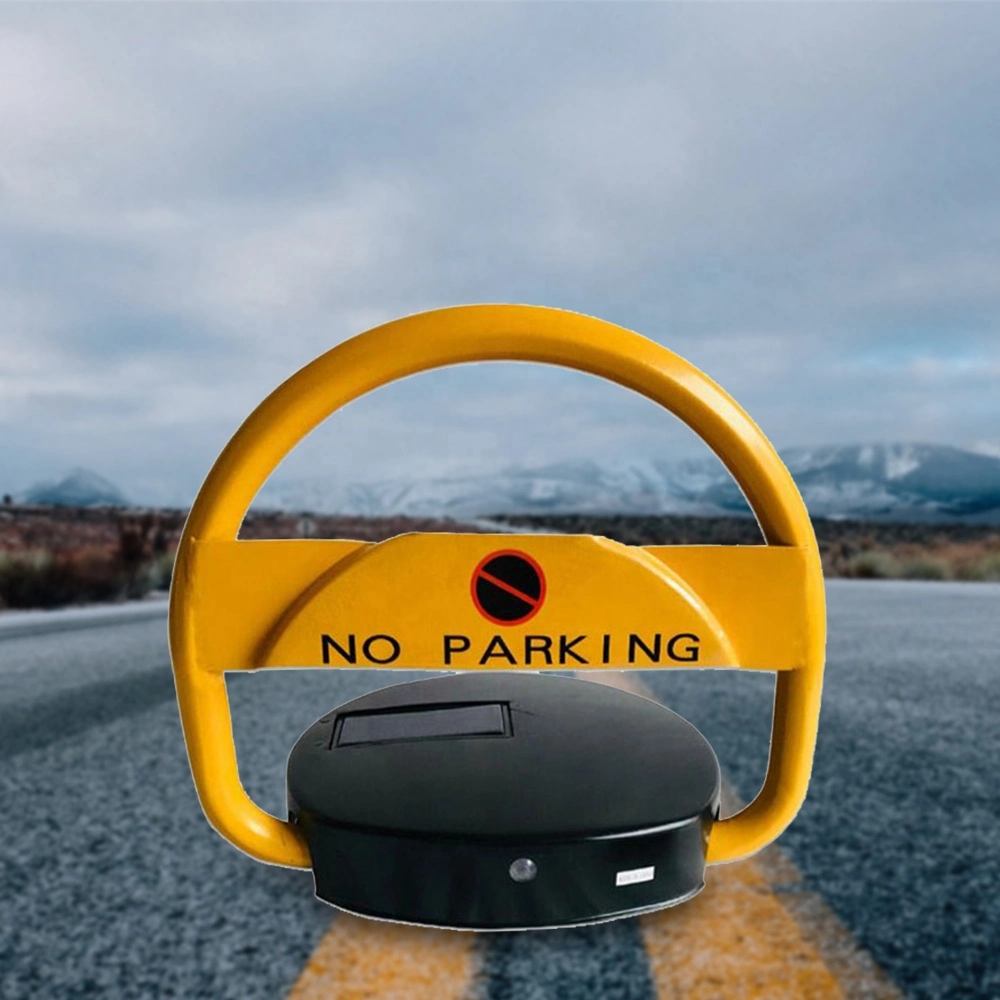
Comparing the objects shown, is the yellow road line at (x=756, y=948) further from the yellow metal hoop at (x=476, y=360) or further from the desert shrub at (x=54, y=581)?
the desert shrub at (x=54, y=581)

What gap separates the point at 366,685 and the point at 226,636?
3263 mm

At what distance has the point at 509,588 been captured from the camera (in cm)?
116

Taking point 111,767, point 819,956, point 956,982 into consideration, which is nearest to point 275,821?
point 819,956

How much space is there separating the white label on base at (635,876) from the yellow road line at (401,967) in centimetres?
30

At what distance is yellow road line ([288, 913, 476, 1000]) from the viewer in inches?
56.1

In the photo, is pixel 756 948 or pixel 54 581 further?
pixel 54 581

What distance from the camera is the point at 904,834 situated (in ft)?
7.90

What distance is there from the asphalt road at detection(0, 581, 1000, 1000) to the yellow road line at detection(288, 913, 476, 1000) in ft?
0.18

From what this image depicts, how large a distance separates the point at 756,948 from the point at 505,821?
0.82 metres

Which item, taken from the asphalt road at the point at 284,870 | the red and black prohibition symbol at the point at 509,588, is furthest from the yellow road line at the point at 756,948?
the red and black prohibition symbol at the point at 509,588

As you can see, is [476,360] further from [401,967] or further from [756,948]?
[756,948]

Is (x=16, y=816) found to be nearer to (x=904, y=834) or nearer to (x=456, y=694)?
(x=456, y=694)

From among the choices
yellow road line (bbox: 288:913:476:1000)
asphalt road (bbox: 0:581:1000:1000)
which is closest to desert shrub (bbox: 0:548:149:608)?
asphalt road (bbox: 0:581:1000:1000)

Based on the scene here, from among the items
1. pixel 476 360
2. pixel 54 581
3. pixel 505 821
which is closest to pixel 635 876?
pixel 505 821
